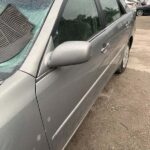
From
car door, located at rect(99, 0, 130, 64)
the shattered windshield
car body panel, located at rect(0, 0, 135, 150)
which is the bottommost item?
car door, located at rect(99, 0, 130, 64)

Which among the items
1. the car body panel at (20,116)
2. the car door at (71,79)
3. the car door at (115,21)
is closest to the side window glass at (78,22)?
the car door at (71,79)

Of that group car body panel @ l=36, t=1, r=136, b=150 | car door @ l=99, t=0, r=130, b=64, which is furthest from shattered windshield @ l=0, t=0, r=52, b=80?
car door @ l=99, t=0, r=130, b=64

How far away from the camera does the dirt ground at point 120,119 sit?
3238 mm

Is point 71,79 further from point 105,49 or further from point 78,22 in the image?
point 105,49

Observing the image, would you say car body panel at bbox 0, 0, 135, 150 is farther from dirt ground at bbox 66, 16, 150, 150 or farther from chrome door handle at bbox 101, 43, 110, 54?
dirt ground at bbox 66, 16, 150, 150

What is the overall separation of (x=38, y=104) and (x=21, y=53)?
1.22ft

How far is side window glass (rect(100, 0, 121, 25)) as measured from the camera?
12.0ft

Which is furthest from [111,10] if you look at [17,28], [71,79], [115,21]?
[17,28]

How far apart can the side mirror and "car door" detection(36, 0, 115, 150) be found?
4.3 inches

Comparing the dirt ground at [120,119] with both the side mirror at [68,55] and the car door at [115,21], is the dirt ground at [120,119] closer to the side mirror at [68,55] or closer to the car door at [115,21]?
the car door at [115,21]

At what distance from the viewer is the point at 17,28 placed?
2160mm

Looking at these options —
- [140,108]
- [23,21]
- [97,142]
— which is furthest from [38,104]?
[140,108]

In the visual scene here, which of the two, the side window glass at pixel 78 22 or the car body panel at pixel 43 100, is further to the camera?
the side window glass at pixel 78 22

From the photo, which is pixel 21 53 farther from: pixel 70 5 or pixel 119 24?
pixel 119 24
